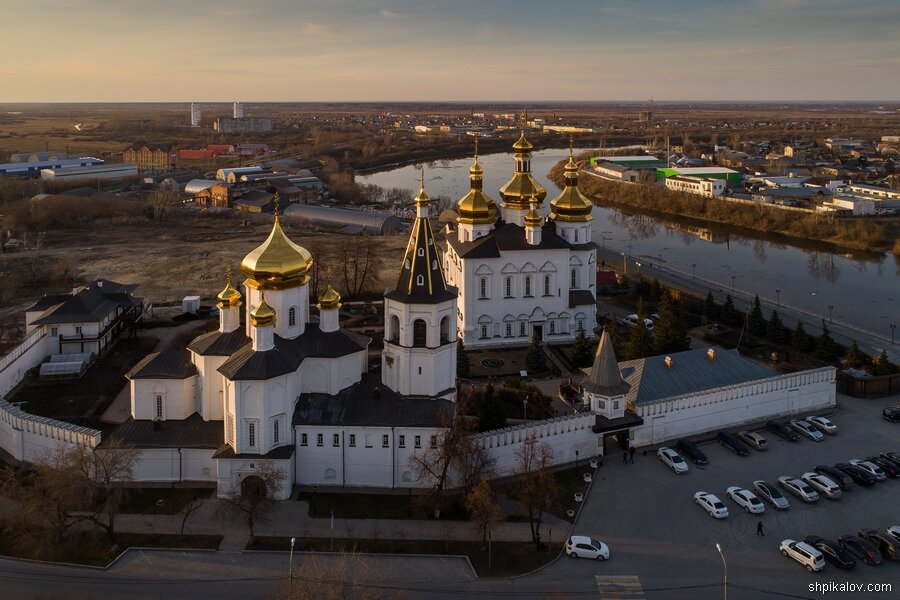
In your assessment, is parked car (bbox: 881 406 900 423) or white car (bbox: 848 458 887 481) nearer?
white car (bbox: 848 458 887 481)

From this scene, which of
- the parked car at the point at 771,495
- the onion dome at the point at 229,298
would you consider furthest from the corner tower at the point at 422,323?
the parked car at the point at 771,495

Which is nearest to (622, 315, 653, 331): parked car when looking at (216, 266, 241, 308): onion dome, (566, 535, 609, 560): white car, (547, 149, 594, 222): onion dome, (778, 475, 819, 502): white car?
(547, 149, 594, 222): onion dome

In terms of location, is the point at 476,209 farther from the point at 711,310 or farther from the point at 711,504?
the point at 711,504

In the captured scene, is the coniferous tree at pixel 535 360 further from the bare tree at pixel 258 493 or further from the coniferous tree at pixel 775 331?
the bare tree at pixel 258 493

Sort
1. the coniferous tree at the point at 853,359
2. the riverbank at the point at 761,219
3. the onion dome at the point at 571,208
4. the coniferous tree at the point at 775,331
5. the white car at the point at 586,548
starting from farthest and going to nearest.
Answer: the riverbank at the point at 761,219 → the onion dome at the point at 571,208 → the coniferous tree at the point at 775,331 → the coniferous tree at the point at 853,359 → the white car at the point at 586,548

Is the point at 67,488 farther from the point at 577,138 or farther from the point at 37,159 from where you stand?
the point at 577,138

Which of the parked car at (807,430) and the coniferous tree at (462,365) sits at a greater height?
the coniferous tree at (462,365)

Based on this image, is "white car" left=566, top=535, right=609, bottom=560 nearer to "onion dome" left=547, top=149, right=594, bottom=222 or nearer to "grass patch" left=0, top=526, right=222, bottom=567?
"grass patch" left=0, top=526, right=222, bottom=567
